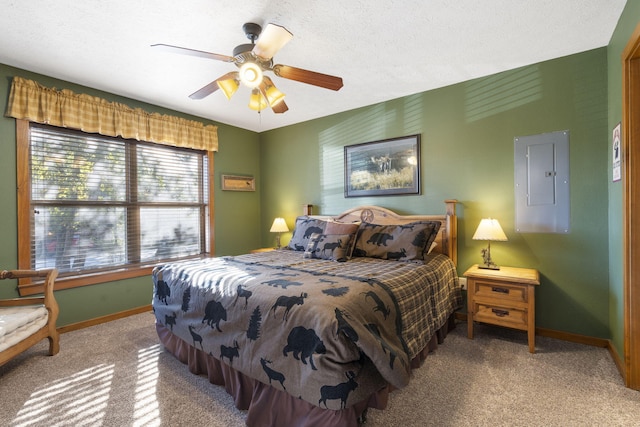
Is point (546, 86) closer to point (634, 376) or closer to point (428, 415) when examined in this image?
point (634, 376)

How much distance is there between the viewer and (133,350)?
2.60 m

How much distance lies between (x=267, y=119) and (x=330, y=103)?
1106 mm

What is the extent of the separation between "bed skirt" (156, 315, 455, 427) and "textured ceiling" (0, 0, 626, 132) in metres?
2.35

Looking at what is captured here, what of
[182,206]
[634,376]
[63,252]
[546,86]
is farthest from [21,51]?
[634,376]

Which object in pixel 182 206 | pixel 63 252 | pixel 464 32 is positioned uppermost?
pixel 464 32

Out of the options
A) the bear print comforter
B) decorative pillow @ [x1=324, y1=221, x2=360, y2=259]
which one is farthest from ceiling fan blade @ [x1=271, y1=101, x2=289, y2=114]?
the bear print comforter

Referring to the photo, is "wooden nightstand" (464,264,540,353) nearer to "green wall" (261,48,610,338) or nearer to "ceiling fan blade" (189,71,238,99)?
"green wall" (261,48,610,338)

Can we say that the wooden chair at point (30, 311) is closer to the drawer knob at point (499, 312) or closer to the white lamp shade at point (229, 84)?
the white lamp shade at point (229, 84)

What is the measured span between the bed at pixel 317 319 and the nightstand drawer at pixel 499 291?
0.85ft

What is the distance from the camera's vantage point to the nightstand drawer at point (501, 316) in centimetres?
247

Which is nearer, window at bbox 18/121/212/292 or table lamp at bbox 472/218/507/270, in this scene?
table lamp at bbox 472/218/507/270

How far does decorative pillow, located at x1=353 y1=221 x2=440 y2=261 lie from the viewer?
2.76 m

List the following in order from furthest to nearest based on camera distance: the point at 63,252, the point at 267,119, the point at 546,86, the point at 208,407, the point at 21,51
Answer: the point at 267,119 < the point at 63,252 < the point at 546,86 < the point at 21,51 < the point at 208,407

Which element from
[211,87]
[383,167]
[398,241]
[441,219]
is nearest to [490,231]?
[441,219]
